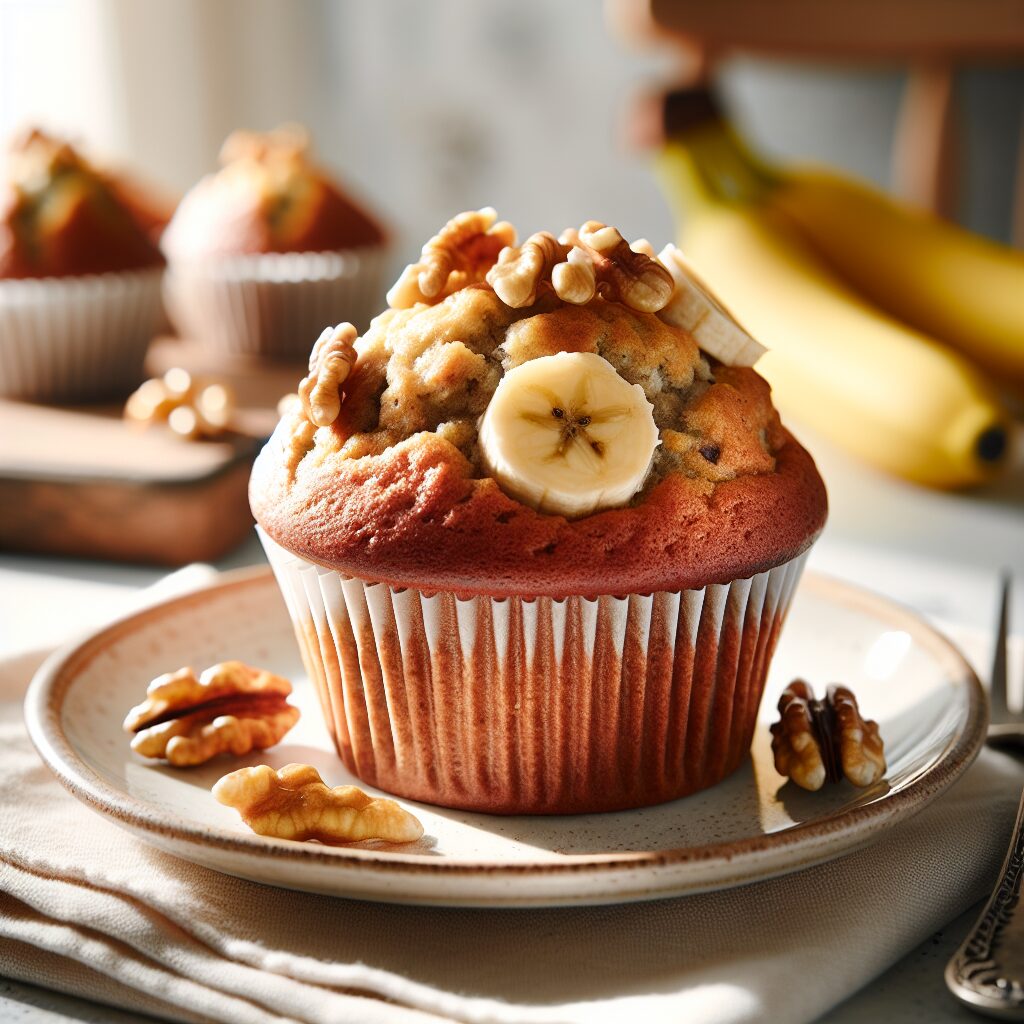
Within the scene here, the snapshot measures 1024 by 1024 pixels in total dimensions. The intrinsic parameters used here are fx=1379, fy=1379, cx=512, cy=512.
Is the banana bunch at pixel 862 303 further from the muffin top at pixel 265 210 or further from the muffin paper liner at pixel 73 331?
the muffin paper liner at pixel 73 331

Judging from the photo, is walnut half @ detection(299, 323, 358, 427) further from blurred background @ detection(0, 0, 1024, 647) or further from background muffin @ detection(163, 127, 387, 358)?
background muffin @ detection(163, 127, 387, 358)

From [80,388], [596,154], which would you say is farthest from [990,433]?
[596,154]

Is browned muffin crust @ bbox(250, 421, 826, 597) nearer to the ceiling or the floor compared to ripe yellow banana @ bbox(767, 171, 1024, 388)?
nearer to the ceiling

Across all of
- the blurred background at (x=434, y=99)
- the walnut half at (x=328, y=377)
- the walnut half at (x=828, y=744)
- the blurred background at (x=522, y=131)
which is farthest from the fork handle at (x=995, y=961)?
the blurred background at (x=434, y=99)

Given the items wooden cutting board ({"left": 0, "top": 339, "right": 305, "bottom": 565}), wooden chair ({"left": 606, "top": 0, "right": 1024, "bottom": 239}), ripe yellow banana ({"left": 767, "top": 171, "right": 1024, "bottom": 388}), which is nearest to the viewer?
wooden cutting board ({"left": 0, "top": 339, "right": 305, "bottom": 565})

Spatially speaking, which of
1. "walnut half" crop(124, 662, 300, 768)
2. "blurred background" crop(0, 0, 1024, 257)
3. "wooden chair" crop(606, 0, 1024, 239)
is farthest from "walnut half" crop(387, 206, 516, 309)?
"blurred background" crop(0, 0, 1024, 257)

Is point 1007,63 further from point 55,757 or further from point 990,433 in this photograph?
point 55,757

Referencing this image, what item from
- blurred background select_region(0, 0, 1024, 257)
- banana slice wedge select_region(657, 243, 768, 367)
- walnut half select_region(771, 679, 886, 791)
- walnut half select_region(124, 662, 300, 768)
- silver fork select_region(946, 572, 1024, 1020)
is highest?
banana slice wedge select_region(657, 243, 768, 367)
